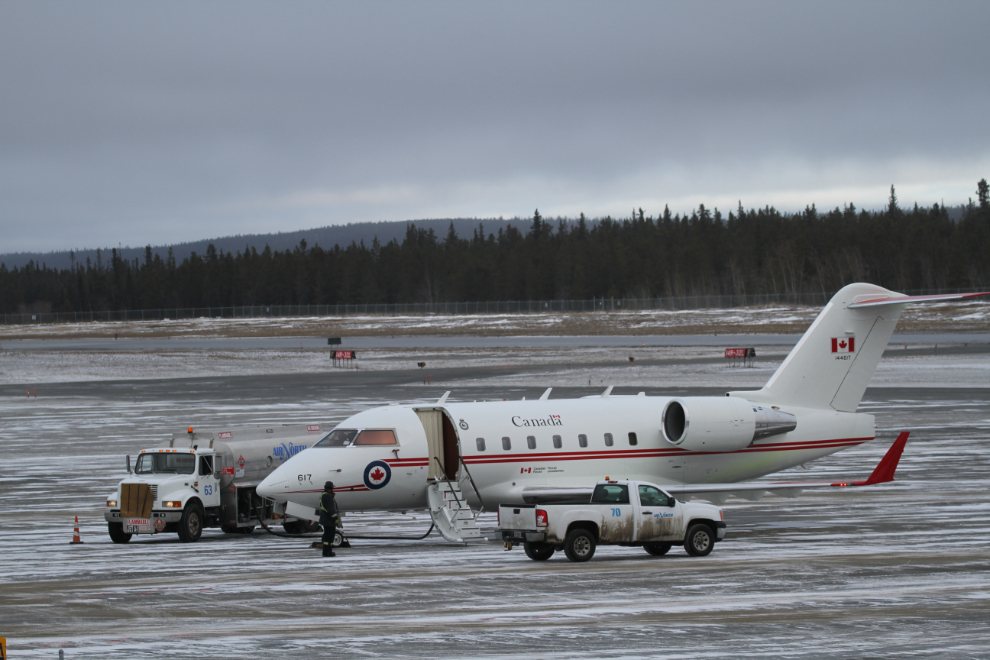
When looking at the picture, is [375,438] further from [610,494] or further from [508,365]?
[508,365]

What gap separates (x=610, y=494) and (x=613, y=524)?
62cm

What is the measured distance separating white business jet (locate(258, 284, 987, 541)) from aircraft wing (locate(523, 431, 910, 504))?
4 cm

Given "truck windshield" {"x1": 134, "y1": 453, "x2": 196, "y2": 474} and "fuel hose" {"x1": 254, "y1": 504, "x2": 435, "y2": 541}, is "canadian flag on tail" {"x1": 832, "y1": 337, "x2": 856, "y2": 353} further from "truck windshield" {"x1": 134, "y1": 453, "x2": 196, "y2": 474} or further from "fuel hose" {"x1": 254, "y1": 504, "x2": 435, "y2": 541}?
"truck windshield" {"x1": 134, "y1": 453, "x2": 196, "y2": 474}

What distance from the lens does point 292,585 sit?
18047 mm

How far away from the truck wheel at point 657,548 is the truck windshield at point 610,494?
1226mm

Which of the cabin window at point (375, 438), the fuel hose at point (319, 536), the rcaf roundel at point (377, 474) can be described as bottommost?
the fuel hose at point (319, 536)

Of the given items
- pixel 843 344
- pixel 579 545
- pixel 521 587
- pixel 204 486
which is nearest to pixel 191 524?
pixel 204 486

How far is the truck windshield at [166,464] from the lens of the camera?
981 inches

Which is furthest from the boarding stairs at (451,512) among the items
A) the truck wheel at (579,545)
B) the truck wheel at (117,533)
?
the truck wheel at (117,533)

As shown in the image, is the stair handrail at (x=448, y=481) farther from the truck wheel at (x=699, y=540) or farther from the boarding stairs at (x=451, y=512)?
the truck wheel at (x=699, y=540)

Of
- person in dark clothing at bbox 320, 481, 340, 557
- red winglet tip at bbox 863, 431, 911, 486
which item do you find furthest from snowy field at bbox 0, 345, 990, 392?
person in dark clothing at bbox 320, 481, 340, 557

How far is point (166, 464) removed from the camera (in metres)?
25.1

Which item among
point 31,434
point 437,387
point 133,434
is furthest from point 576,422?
point 437,387

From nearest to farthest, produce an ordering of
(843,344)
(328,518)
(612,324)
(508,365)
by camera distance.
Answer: (328,518) → (843,344) → (508,365) → (612,324)
